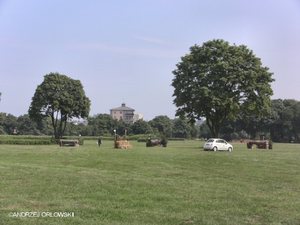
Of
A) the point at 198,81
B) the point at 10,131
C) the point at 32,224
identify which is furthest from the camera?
the point at 10,131

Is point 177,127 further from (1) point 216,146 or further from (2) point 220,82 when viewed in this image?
(1) point 216,146

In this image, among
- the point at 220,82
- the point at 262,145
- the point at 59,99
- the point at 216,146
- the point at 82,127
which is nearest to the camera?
the point at 216,146

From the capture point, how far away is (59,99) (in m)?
83.7

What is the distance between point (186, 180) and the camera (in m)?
18.0

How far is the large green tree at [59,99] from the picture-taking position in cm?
8412

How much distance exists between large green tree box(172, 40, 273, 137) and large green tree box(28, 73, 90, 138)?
26.9m

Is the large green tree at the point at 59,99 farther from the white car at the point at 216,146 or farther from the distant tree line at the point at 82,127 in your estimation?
the distant tree line at the point at 82,127

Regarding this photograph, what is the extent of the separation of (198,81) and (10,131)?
389 feet

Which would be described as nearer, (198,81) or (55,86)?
(198,81)

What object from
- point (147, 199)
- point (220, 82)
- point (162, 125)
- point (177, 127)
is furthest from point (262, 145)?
point (177, 127)

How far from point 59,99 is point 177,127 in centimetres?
10123

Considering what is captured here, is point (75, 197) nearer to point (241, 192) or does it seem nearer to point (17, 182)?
point (17, 182)

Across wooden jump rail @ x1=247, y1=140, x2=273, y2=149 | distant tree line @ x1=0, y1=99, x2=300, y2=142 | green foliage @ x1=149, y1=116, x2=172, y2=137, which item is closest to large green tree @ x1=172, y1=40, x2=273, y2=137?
wooden jump rail @ x1=247, y1=140, x2=273, y2=149

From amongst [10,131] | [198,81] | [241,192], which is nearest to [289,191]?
[241,192]
